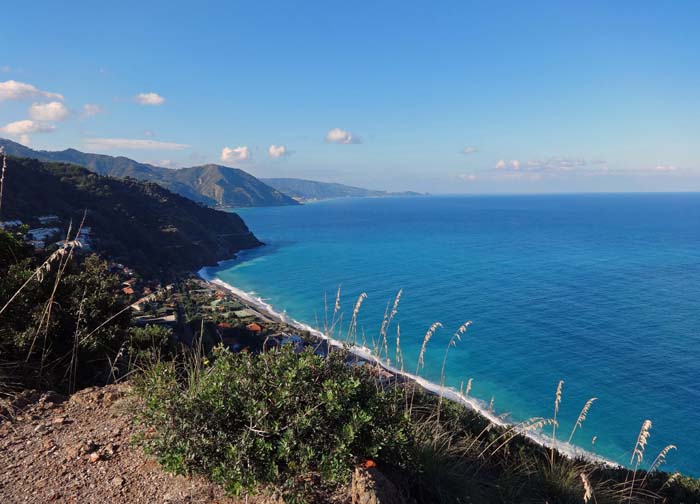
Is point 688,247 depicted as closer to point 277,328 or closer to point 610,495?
point 277,328

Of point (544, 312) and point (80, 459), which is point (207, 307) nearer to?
point (544, 312)

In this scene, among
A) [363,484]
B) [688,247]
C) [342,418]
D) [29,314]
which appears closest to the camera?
[363,484]

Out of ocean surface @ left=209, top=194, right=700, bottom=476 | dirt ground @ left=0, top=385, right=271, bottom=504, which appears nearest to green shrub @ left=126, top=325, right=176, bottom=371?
dirt ground @ left=0, top=385, right=271, bottom=504

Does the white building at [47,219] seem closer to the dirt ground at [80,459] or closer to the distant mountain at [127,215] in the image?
the distant mountain at [127,215]

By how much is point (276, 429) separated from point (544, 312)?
44131 millimetres

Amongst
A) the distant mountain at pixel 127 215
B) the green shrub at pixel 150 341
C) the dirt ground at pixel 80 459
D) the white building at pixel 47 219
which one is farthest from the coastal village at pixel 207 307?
the dirt ground at pixel 80 459

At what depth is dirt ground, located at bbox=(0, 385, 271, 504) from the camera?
3.17 m

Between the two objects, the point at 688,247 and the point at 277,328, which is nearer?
the point at 277,328

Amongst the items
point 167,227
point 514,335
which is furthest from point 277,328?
point 167,227

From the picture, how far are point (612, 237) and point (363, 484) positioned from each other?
4440 inches

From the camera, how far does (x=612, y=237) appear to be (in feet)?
315

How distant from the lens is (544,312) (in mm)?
41562

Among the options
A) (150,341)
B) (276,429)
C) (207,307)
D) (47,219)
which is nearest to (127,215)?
(47,219)

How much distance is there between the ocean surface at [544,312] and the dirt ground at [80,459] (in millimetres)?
3213
